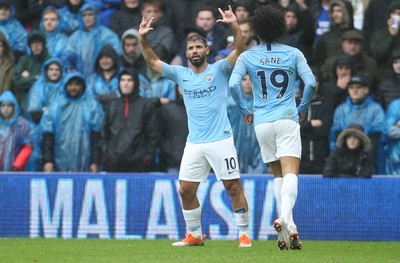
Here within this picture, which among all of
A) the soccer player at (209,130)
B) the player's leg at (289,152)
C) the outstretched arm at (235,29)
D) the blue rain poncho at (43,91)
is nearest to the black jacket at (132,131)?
the blue rain poncho at (43,91)

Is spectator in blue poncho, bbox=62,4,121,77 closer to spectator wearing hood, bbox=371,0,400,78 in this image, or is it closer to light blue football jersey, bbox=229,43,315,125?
spectator wearing hood, bbox=371,0,400,78

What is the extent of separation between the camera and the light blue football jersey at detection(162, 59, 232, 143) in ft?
41.6

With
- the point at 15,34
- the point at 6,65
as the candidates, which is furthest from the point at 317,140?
the point at 15,34

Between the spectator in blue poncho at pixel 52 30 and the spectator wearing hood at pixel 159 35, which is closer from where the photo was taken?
the spectator wearing hood at pixel 159 35

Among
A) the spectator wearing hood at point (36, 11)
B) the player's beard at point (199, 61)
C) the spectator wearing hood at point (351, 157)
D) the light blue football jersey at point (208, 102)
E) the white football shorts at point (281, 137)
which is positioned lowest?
the spectator wearing hood at point (351, 157)

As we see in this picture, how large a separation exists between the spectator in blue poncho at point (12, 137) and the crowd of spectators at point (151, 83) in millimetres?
16

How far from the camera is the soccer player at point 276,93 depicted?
1183 centimetres

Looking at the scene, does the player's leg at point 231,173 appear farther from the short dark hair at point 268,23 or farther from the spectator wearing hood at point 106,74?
the spectator wearing hood at point 106,74

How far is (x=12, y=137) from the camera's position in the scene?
17.5 m

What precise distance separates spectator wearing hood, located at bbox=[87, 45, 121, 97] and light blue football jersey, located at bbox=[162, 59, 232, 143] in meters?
5.23

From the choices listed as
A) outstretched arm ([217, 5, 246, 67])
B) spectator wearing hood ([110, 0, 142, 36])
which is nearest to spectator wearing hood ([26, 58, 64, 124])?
spectator wearing hood ([110, 0, 142, 36])

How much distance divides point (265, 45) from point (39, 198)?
607cm

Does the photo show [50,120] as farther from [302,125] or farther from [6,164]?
[302,125]

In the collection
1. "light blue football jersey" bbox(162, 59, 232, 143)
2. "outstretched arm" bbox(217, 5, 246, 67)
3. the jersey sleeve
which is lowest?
"light blue football jersey" bbox(162, 59, 232, 143)
